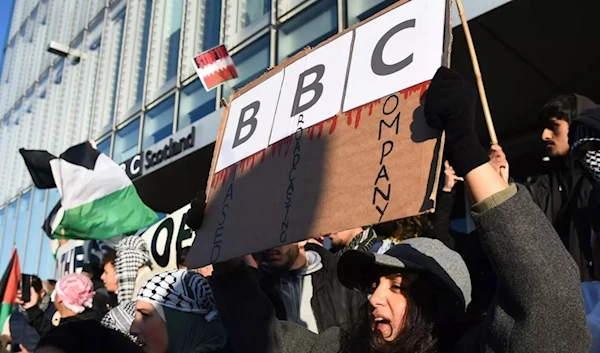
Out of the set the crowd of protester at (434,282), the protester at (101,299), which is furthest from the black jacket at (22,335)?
the crowd of protester at (434,282)

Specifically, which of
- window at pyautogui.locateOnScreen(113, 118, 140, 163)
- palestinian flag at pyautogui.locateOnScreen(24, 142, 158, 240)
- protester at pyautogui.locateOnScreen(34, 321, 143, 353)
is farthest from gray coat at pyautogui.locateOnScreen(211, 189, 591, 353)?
window at pyautogui.locateOnScreen(113, 118, 140, 163)

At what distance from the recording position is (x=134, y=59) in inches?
394

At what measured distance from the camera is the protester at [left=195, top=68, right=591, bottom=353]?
47.4 inches

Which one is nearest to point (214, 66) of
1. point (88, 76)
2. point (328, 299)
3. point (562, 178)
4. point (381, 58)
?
point (328, 299)

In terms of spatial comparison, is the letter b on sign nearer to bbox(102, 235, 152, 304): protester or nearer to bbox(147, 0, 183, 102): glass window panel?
bbox(102, 235, 152, 304): protester

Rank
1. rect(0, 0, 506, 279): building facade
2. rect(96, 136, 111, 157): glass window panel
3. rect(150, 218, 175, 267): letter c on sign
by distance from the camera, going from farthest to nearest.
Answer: rect(96, 136, 111, 157): glass window panel → rect(0, 0, 506, 279): building facade → rect(150, 218, 175, 267): letter c on sign

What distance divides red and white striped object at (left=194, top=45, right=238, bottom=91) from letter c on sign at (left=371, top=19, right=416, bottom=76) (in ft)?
11.0

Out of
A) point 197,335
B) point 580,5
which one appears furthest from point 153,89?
point 197,335

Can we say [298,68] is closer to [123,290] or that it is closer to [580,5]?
[123,290]

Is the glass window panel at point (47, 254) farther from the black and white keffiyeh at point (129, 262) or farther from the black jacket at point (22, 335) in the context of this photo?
the black and white keffiyeh at point (129, 262)

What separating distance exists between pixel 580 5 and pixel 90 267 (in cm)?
479

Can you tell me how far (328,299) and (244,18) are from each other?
5.58 m

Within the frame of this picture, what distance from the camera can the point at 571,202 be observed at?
2547mm

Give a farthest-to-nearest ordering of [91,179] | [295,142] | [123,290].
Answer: [91,179] < [123,290] < [295,142]
